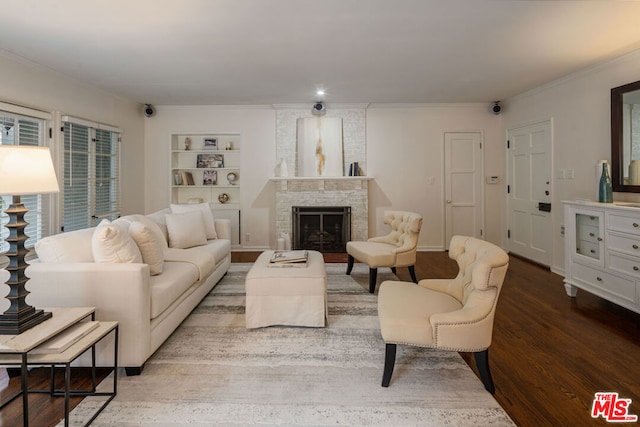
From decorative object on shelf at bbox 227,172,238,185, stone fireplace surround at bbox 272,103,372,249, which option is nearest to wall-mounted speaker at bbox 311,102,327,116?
stone fireplace surround at bbox 272,103,372,249

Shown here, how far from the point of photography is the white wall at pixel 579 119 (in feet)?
12.1

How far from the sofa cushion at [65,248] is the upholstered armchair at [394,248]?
252 centimetres

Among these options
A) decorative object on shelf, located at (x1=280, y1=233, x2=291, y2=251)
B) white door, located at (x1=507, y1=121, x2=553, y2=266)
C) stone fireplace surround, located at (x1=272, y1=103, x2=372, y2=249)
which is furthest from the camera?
stone fireplace surround, located at (x1=272, y1=103, x2=372, y2=249)

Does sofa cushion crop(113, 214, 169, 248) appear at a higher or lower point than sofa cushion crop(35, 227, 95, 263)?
higher

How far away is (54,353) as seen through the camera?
1.59m

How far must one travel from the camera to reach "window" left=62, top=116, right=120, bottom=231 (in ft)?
13.5

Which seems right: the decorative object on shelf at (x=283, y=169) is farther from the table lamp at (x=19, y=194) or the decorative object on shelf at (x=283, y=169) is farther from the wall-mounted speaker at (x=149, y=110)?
the table lamp at (x=19, y=194)

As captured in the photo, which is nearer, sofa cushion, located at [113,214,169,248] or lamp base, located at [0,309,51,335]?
lamp base, located at [0,309,51,335]

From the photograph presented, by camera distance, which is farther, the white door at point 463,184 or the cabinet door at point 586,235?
the white door at point 463,184

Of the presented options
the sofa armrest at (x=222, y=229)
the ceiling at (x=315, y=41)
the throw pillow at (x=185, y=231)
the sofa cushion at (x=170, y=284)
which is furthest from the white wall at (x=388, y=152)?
the sofa cushion at (x=170, y=284)

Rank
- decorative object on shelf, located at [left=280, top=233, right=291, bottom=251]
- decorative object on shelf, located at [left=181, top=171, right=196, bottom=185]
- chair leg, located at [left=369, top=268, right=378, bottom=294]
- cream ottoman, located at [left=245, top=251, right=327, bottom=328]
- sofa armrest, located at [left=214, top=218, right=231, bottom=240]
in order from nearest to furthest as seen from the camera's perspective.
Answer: cream ottoman, located at [left=245, top=251, right=327, bottom=328] < chair leg, located at [left=369, top=268, right=378, bottom=294] < sofa armrest, located at [left=214, top=218, right=231, bottom=240] < decorative object on shelf, located at [left=280, top=233, right=291, bottom=251] < decorative object on shelf, located at [left=181, top=171, right=196, bottom=185]

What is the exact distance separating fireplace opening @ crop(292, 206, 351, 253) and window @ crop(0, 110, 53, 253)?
329cm

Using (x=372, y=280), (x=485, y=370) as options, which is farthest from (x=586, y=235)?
(x=485, y=370)

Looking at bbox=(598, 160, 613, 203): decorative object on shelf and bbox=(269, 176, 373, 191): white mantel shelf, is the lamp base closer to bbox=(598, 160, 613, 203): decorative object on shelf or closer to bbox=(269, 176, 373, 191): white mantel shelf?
bbox=(269, 176, 373, 191): white mantel shelf
